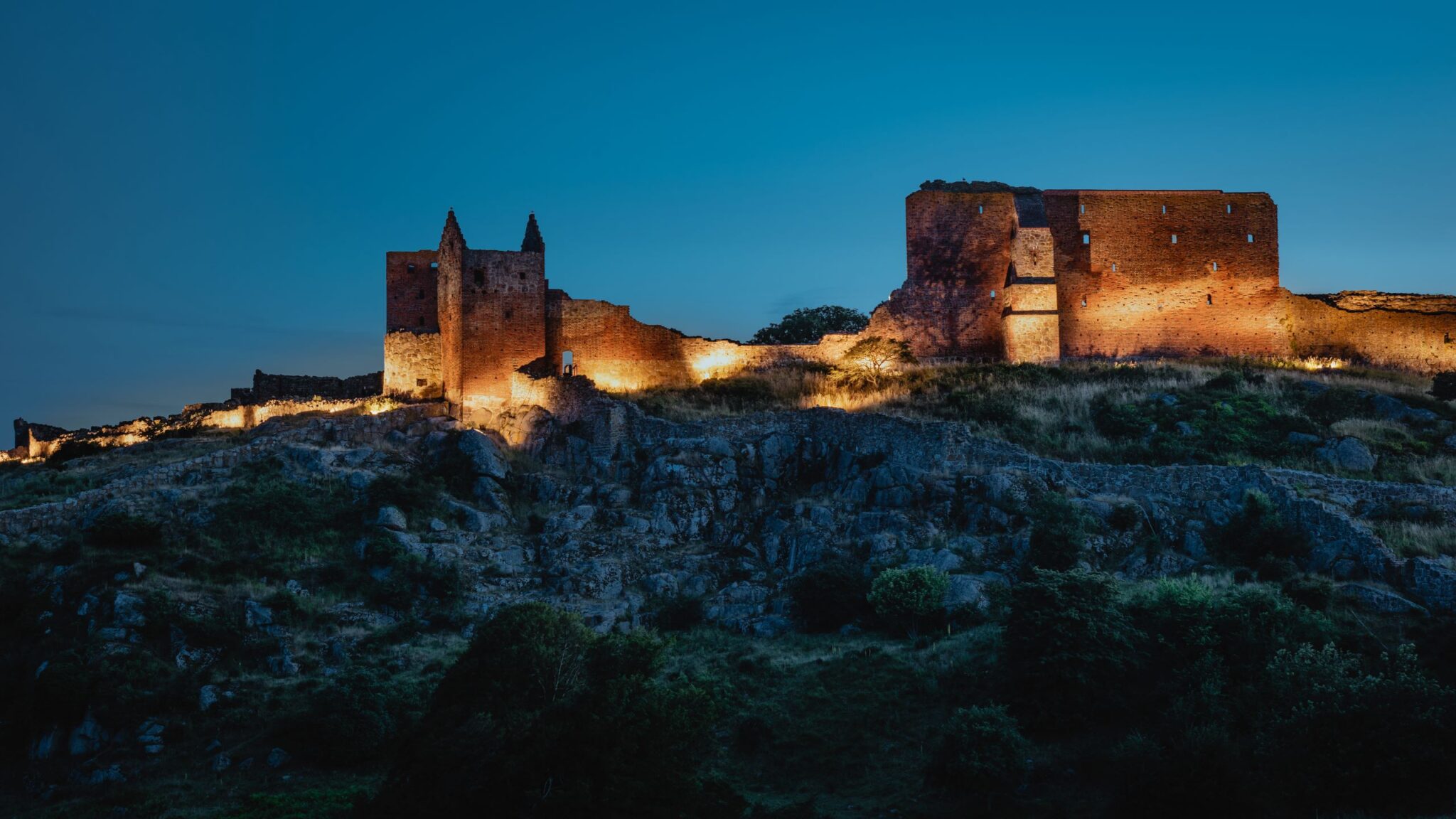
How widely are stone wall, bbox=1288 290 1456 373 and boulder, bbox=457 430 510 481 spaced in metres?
30.8

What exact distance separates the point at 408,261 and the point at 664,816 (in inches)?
1272

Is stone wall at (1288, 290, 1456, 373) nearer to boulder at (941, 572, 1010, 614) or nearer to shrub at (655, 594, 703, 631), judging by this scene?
boulder at (941, 572, 1010, 614)

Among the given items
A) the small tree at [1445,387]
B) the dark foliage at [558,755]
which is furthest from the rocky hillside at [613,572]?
the small tree at [1445,387]

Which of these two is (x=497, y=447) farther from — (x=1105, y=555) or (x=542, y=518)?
(x=1105, y=555)

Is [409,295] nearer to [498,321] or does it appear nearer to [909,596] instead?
[498,321]

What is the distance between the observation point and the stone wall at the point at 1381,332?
45875mm

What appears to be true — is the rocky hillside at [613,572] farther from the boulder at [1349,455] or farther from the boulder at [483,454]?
the boulder at [1349,455]

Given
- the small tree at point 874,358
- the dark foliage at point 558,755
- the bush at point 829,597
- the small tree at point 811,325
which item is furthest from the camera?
the small tree at point 811,325

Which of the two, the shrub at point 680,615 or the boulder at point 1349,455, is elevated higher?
the boulder at point 1349,455

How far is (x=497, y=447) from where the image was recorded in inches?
1474

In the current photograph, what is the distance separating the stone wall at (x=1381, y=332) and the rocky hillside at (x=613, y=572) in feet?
36.6

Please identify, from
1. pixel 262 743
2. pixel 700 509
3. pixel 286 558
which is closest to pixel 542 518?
pixel 700 509

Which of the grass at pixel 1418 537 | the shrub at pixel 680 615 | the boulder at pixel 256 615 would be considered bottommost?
the shrub at pixel 680 615

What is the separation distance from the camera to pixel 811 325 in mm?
66750
